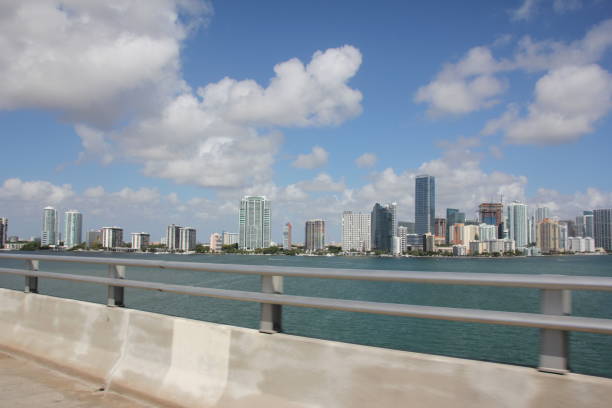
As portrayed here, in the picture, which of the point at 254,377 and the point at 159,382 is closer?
the point at 254,377

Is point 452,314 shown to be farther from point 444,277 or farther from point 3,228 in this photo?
point 3,228

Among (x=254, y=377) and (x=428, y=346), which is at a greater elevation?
(x=254, y=377)

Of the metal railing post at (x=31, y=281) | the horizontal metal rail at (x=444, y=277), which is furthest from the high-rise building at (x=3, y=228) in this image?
the horizontal metal rail at (x=444, y=277)

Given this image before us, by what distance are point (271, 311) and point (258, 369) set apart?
0.50 meters

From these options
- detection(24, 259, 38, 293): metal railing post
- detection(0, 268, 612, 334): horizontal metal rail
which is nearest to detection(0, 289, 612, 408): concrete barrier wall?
detection(0, 268, 612, 334): horizontal metal rail

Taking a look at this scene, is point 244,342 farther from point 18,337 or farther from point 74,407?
point 18,337

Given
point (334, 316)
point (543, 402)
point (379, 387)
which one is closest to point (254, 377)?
point (379, 387)

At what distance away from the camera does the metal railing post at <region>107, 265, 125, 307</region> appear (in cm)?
604

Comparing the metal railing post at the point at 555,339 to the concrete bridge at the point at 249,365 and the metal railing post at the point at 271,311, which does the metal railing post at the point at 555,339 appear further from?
the metal railing post at the point at 271,311

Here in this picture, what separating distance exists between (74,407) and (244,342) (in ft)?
5.89

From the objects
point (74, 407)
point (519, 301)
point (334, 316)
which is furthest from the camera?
point (519, 301)

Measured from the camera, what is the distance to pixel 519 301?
33031mm

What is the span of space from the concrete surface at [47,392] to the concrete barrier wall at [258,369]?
174 millimetres

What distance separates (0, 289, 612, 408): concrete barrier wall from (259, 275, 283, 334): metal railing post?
0.12m
